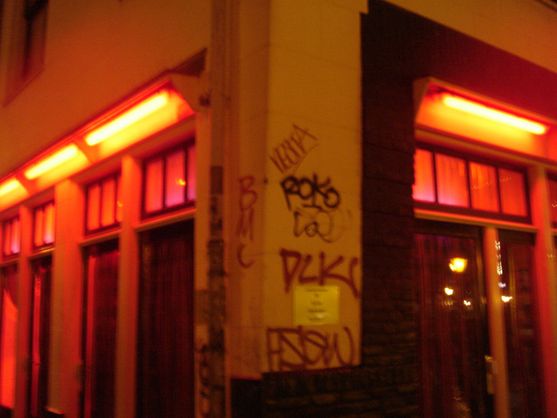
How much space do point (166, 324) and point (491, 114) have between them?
400 cm

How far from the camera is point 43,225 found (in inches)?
381

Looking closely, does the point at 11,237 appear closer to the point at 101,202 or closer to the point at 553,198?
the point at 101,202

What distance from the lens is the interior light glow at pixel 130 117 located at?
19.8ft

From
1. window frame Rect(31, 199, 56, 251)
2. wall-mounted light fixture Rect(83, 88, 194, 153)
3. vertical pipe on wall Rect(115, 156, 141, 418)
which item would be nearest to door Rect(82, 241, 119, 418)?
vertical pipe on wall Rect(115, 156, 141, 418)

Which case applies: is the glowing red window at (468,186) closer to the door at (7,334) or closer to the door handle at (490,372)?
the door handle at (490,372)

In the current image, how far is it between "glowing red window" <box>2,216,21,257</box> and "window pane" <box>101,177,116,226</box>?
142 inches

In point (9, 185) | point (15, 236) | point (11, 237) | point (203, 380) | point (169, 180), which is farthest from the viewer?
point (11, 237)

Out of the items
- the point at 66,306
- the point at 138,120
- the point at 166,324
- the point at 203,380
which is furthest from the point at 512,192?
the point at 66,306

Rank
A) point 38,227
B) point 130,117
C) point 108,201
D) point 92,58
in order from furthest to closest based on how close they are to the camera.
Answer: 1. point 38,227
2. point 108,201
3. point 92,58
4. point 130,117

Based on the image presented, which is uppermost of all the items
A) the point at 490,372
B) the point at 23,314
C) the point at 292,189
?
the point at 292,189

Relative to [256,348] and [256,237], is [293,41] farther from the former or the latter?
[256,348]

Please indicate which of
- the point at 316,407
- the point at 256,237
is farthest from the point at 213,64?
the point at 316,407

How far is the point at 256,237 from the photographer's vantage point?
4434 mm

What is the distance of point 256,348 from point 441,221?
2.95 meters
